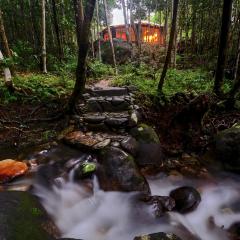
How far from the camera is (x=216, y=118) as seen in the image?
652 centimetres

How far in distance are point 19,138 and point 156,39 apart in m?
21.6

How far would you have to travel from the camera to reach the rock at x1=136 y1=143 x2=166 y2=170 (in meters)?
5.21

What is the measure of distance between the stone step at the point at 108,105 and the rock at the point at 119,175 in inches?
82.9

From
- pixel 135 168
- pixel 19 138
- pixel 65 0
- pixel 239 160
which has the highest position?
pixel 65 0

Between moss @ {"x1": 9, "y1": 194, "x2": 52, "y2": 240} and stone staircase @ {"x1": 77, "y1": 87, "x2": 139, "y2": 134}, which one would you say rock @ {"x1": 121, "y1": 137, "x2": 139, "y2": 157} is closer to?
stone staircase @ {"x1": 77, "y1": 87, "x2": 139, "y2": 134}

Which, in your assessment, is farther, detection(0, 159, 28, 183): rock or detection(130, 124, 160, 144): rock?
detection(130, 124, 160, 144): rock

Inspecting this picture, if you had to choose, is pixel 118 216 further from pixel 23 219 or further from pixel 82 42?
pixel 82 42

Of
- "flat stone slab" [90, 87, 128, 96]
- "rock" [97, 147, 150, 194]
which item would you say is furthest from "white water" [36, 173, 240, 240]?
"flat stone slab" [90, 87, 128, 96]

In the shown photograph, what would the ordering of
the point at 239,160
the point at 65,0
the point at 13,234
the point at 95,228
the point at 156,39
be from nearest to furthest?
the point at 13,234 < the point at 95,228 < the point at 239,160 < the point at 65,0 < the point at 156,39

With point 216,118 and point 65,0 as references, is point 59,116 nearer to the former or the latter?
point 216,118

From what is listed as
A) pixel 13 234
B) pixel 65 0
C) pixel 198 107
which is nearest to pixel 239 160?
pixel 198 107

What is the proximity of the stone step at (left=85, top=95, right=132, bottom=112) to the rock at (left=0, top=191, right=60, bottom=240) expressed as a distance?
3.26m

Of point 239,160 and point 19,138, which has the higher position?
point 19,138

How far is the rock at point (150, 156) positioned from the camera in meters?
5.21
